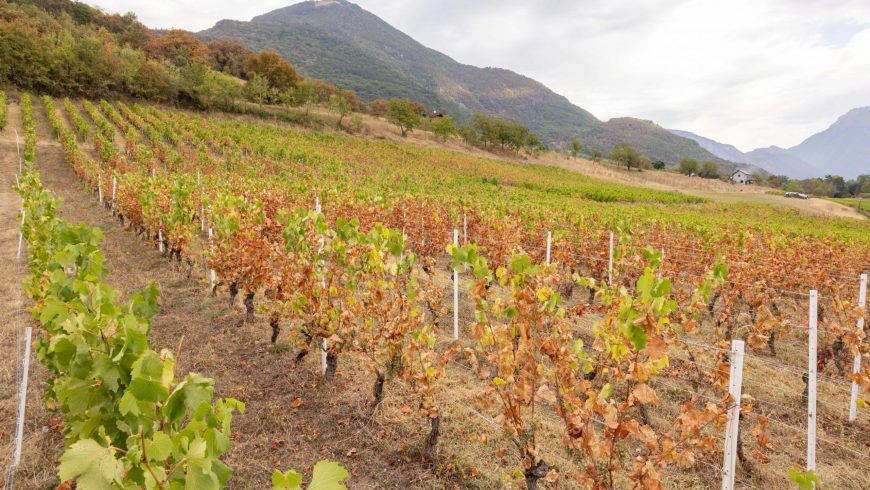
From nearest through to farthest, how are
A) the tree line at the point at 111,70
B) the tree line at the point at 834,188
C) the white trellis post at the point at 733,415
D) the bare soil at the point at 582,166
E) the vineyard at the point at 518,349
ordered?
the vineyard at the point at 518,349 < the white trellis post at the point at 733,415 < the tree line at the point at 111,70 < the bare soil at the point at 582,166 < the tree line at the point at 834,188

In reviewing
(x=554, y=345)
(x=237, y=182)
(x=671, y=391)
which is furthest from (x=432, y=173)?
(x=554, y=345)

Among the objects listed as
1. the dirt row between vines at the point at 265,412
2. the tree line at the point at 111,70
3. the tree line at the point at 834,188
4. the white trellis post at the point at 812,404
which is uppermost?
the tree line at the point at 111,70

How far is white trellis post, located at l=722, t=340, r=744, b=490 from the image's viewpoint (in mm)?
3227

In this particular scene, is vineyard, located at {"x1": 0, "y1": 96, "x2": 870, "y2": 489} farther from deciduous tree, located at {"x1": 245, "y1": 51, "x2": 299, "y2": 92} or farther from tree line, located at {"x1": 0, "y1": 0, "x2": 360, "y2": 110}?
deciduous tree, located at {"x1": 245, "y1": 51, "x2": 299, "y2": 92}

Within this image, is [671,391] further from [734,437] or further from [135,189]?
[135,189]

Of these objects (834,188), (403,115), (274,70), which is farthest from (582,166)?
(834,188)

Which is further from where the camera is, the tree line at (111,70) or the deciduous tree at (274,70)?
the deciduous tree at (274,70)

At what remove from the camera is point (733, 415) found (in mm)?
3303

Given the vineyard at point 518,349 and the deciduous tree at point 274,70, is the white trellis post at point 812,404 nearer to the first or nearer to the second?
the vineyard at point 518,349

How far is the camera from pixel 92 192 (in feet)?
67.2

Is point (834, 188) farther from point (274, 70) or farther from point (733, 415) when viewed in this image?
point (733, 415)

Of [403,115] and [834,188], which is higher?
[403,115]

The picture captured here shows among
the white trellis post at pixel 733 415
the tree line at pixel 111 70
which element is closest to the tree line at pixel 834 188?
the tree line at pixel 111 70

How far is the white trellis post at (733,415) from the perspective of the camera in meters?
3.23
